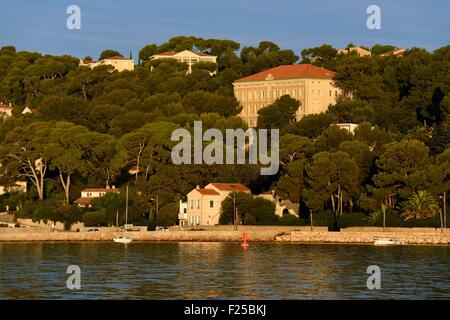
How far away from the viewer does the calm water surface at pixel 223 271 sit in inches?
1980

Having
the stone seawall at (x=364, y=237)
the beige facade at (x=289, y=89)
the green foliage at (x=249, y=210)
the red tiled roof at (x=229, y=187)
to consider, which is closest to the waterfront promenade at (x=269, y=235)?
the stone seawall at (x=364, y=237)

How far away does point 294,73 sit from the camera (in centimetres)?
12444

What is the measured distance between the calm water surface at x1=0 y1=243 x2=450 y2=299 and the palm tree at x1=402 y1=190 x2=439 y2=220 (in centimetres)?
411

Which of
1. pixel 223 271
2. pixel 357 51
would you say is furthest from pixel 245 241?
pixel 357 51

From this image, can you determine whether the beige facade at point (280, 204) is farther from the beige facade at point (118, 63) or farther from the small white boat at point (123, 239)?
the beige facade at point (118, 63)

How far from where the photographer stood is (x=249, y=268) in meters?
61.1

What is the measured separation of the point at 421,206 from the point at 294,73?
4536cm

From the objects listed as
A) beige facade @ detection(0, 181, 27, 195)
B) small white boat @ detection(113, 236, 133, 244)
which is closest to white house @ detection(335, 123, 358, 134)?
beige facade @ detection(0, 181, 27, 195)

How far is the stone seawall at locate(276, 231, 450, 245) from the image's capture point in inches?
3100

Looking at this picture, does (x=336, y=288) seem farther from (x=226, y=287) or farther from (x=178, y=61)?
(x=178, y=61)

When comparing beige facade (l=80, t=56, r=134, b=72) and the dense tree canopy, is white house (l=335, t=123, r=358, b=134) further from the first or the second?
beige facade (l=80, t=56, r=134, b=72)

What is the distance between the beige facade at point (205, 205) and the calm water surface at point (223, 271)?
9556mm
